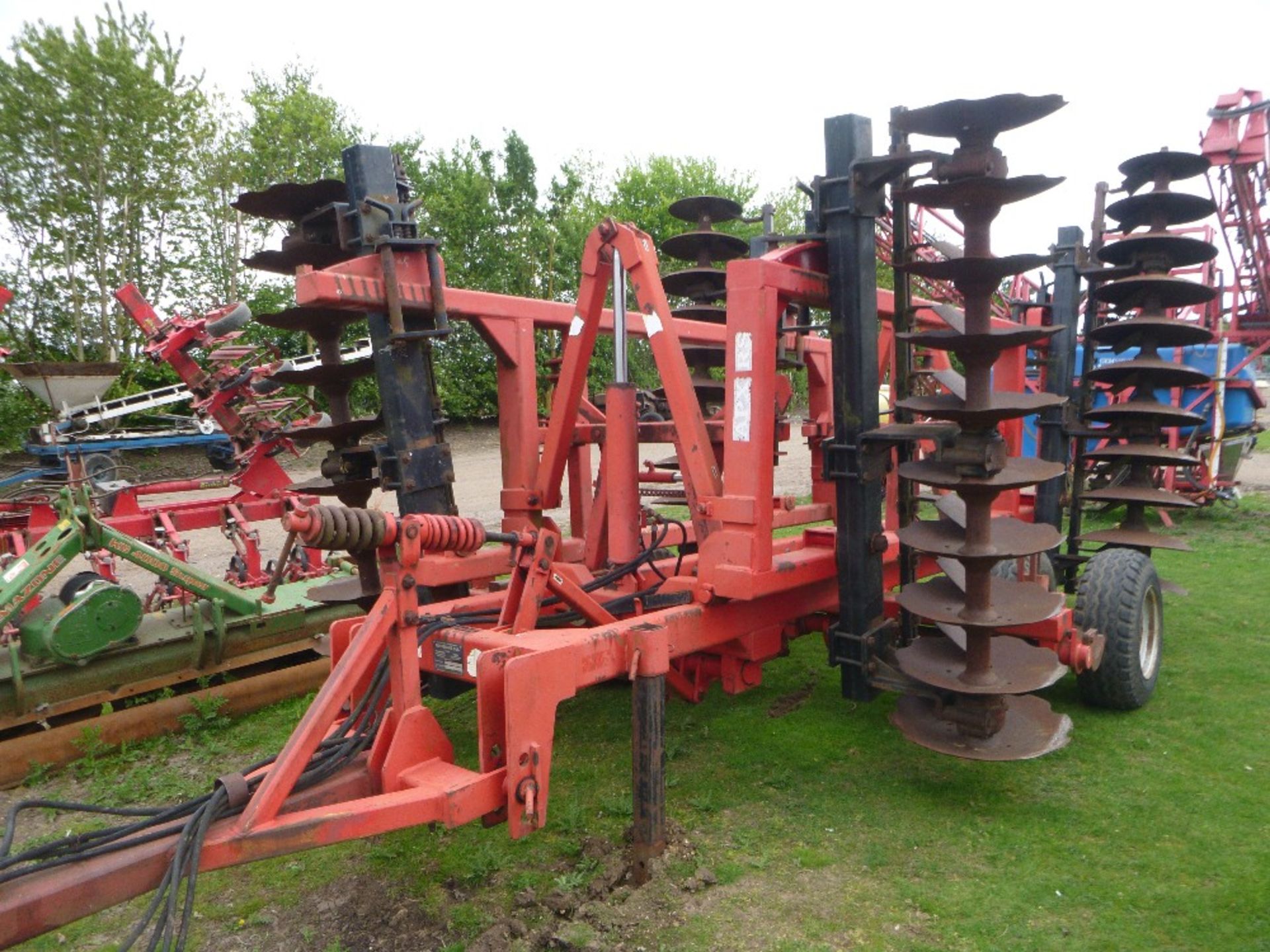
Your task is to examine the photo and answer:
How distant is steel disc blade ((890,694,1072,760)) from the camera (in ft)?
11.1

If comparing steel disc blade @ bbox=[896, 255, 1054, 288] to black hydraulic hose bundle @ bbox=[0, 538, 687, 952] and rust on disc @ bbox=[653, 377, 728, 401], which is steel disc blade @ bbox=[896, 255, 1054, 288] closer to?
rust on disc @ bbox=[653, 377, 728, 401]

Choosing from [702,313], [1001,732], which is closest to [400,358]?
[702,313]

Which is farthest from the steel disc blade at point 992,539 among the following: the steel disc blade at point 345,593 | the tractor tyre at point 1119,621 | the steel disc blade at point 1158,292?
the steel disc blade at point 345,593

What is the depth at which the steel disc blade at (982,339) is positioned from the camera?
122 inches

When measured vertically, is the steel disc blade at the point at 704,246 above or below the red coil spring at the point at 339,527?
above

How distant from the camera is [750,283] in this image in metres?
3.49

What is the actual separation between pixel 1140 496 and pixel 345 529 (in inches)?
171

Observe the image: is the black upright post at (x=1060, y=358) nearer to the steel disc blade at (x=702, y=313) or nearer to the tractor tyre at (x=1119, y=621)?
the tractor tyre at (x=1119, y=621)

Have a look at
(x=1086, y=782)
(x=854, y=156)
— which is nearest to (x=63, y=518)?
(x=854, y=156)

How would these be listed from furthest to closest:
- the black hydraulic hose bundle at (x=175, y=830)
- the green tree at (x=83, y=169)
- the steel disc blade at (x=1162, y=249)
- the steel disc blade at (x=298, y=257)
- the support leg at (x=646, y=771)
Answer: the green tree at (x=83, y=169), the steel disc blade at (x=1162, y=249), the steel disc blade at (x=298, y=257), the support leg at (x=646, y=771), the black hydraulic hose bundle at (x=175, y=830)

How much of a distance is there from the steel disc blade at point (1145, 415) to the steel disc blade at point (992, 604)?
1711mm

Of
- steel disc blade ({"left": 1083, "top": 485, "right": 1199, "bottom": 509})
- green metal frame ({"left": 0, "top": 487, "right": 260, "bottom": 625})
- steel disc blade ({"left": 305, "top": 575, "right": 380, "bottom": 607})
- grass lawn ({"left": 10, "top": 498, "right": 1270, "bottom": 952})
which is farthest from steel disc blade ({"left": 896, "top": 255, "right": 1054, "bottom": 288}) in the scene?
green metal frame ({"left": 0, "top": 487, "right": 260, "bottom": 625})

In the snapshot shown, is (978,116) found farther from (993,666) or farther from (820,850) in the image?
(820,850)

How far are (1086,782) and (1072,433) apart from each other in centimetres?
236
